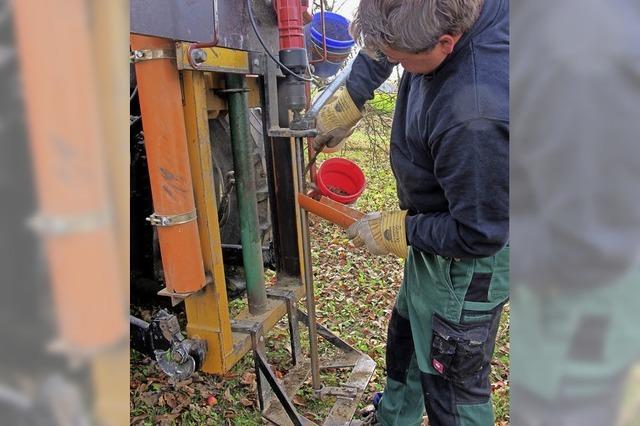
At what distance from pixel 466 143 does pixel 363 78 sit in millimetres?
1106

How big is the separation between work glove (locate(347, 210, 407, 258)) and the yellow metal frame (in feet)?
2.00

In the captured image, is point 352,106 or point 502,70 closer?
point 502,70

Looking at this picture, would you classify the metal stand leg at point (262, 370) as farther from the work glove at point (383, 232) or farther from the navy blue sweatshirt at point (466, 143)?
the navy blue sweatshirt at point (466, 143)

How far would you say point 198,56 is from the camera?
6.30 ft

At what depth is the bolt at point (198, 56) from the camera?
6.24 ft

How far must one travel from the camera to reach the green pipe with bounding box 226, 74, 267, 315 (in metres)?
2.41

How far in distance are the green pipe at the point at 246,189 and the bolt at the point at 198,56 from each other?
44 cm
